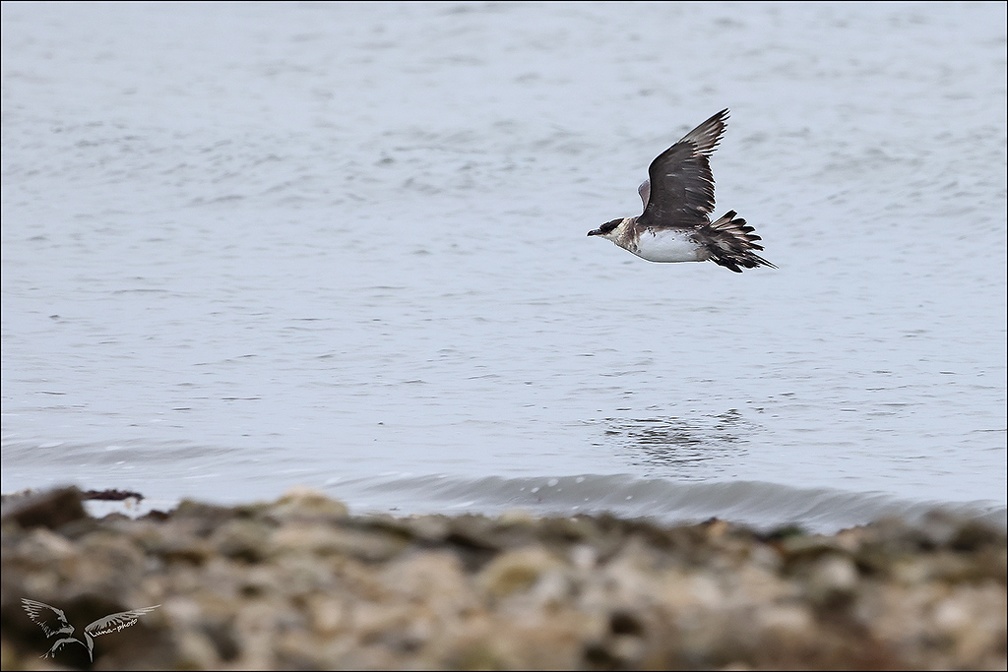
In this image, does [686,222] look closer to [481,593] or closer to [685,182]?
[685,182]

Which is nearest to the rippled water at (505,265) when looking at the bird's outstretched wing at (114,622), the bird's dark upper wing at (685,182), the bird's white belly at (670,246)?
the bird's white belly at (670,246)

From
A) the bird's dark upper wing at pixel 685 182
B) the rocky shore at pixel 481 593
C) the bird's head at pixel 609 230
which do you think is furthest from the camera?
the bird's head at pixel 609 230

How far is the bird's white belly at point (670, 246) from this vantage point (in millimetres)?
9289

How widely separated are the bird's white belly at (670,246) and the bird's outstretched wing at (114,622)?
5451mm

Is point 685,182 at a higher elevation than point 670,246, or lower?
higher

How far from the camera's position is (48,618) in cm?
433

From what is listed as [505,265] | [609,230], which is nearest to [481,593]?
[609,230]

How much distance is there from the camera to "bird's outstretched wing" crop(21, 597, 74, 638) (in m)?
4.28

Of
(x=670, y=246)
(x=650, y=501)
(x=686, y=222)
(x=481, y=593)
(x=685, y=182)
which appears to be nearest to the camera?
(x=481, y=593)

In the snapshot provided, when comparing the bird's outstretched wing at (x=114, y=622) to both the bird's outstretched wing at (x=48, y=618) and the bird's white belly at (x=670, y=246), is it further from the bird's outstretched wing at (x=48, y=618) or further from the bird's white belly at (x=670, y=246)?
the bird's white belly at (x=670, y=246)

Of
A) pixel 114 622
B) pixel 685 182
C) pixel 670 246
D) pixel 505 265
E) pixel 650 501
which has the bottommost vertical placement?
pixel 650 501

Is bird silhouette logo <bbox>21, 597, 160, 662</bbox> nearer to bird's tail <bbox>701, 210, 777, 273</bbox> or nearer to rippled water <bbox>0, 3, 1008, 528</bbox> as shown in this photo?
rippled water <bbox>0, 3, 1008, 528</bbox>

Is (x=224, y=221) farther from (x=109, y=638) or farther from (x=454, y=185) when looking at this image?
(x=109, y=638)

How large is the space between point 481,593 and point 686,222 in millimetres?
4988
